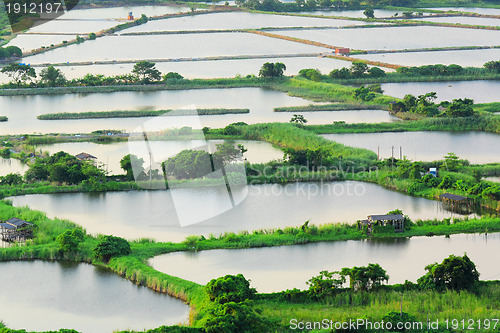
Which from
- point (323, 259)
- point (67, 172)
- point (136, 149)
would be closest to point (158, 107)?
point (136, 149)

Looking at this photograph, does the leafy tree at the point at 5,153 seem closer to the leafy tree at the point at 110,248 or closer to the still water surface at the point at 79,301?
the still water surface at the point at 79,301

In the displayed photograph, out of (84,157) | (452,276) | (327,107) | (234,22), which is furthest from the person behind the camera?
(234,22)

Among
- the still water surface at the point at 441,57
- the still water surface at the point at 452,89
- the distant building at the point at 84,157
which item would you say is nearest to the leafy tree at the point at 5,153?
the distant building at the point at 84,157

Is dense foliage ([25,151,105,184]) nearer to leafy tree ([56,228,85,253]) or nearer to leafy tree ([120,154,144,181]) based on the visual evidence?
leafy tree ([120,154,144,181])

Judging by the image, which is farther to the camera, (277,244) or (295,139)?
(295,139)

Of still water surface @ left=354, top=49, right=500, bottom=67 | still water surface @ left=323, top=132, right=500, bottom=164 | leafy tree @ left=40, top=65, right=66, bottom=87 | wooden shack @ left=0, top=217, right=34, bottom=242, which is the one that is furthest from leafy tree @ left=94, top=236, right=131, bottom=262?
still water surface @ left=354, top=49, right=500, bottom=67

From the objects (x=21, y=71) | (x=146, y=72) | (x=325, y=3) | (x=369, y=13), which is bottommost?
(x=146, y=72)

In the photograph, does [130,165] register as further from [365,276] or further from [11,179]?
[365,276]
